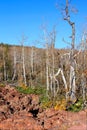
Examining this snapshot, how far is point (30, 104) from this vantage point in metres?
17.1

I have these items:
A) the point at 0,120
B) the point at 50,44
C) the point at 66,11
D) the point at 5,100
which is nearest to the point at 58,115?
the point at 0,120

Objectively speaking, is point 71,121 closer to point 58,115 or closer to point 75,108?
point 58,115

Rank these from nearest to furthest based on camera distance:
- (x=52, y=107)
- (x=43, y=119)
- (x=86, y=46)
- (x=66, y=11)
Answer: (x=43, y=119) → (x=52, y=107) → (x=66, y=11) → (x=86, y=46)

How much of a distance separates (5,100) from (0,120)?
201 inches

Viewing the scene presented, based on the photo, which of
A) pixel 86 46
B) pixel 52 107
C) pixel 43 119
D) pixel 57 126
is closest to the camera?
pixel 57 126

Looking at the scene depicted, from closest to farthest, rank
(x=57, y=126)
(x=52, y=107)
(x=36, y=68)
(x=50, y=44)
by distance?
1. (x=57, y=126)
2. (x=52, y=107)
3. (x=50, y=44)
4. (x=36, y=68)

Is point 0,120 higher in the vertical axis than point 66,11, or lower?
lower

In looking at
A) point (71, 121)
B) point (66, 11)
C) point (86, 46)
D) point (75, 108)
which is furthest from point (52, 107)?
point (86, 46)

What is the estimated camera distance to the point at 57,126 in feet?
39.8

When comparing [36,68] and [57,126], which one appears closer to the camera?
[57,126]

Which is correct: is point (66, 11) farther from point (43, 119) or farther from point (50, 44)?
point (50, 44)

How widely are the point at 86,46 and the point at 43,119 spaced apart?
544 inches

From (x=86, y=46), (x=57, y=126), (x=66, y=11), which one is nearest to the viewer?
(x=57, y=126)

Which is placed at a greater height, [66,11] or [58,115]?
[66,11]
